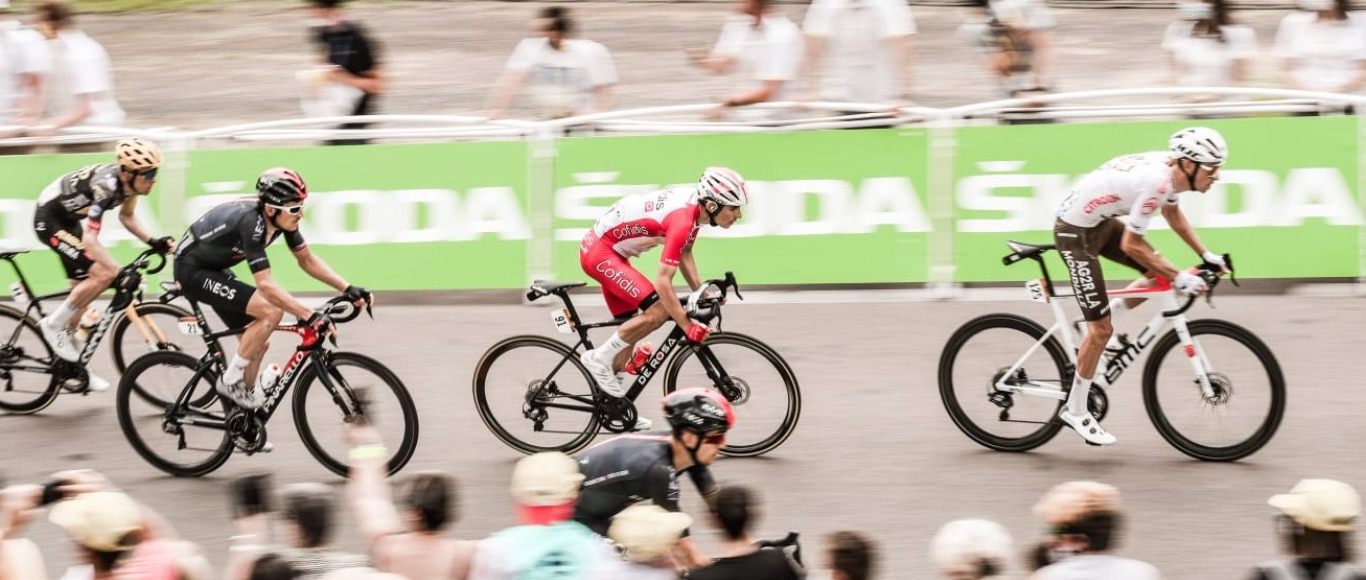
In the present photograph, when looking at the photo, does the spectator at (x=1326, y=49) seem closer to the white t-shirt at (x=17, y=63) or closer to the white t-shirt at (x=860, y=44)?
the white t-shirt at (x=860, y=44)

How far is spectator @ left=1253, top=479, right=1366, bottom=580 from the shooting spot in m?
4.80

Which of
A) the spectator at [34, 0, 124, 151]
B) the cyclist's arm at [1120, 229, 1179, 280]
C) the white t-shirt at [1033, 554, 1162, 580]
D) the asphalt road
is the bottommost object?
the asphalt road

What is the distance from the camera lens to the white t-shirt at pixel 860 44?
39.9 feet

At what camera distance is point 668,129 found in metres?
11.5

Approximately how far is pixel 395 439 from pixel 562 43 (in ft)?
14.5

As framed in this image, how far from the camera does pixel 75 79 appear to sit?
12.4 m

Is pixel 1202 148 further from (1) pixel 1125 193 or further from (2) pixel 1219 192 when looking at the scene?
(2) pixel 1219 192

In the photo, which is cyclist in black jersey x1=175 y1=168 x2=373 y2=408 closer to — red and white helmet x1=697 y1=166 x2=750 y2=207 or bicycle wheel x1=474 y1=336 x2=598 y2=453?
bicycle wheel x1=474 y1=336 x2=598 y2=453

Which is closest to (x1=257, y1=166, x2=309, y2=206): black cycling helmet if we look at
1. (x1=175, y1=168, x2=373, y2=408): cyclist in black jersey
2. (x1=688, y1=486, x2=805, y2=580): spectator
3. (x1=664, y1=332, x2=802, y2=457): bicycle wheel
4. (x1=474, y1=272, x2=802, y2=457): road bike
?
(x1=175, y1=168, x2=373, y2=408): cyclist in black jersey

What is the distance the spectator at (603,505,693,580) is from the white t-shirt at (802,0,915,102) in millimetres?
7518

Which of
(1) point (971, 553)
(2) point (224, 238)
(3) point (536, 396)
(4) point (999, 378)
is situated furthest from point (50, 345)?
(1) point (971, 553)

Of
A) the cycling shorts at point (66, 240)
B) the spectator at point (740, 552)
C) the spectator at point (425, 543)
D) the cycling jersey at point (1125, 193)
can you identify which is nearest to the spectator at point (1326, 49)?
the cycling jersey at point (1125, 193)

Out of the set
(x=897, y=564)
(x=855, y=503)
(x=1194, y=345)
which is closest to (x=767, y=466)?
(x=855, y=503)

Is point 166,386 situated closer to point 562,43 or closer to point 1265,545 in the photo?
point 562,43
